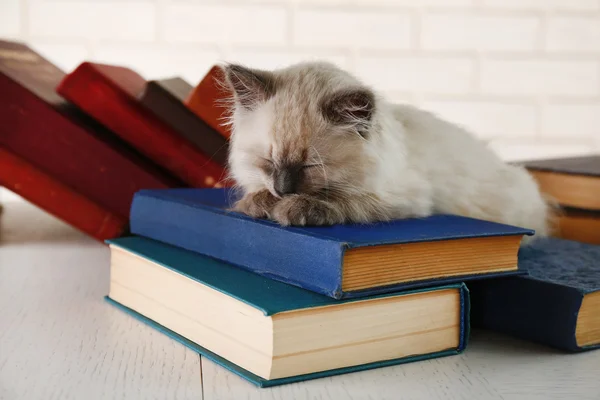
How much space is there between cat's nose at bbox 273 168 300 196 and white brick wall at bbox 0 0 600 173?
1294mm

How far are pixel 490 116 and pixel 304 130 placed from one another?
5.00ft

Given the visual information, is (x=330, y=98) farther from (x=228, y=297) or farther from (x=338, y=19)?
(x=338, y=19)

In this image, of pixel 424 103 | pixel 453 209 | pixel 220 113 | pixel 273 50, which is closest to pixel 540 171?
pixel 453 209

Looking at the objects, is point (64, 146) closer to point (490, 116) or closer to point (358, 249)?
point (358, 249)

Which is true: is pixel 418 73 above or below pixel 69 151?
above

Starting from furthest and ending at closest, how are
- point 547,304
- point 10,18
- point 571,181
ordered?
1. point 10,18
2. point 571,181
3. point 547,304

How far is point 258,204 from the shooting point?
1.00 metres

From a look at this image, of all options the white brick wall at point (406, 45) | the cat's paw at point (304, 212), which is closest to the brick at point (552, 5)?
the white brick wall at point (406, 45)

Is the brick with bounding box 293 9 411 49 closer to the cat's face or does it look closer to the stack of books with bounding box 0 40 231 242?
the stack of books with bounding box 0 40 231 242

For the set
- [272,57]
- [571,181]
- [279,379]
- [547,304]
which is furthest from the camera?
[272,57]

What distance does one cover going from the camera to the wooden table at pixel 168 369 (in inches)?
29.1

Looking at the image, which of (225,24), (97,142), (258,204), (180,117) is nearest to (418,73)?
(225,24)

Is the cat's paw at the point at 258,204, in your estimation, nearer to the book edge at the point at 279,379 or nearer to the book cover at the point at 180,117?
the book edge at the point at 279,379

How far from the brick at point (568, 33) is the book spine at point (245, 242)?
1738 millimetres
